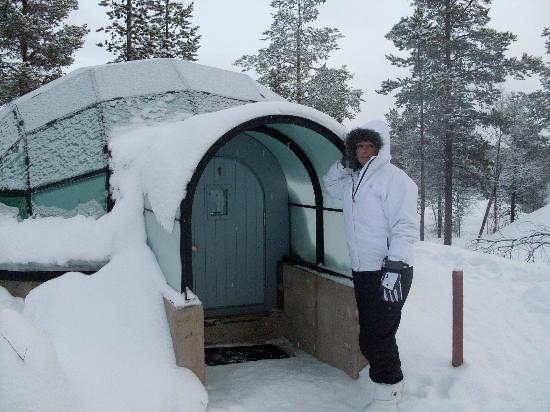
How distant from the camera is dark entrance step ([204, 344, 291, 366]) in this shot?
19.0 feet

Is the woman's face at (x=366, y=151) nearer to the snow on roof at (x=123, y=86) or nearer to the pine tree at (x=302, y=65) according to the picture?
the snow on roof at (x=123, y=86)

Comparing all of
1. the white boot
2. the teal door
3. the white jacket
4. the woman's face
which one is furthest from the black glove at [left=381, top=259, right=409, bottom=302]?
the teal door

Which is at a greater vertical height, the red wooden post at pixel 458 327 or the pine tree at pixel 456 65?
the pine tree at pixel 456 65

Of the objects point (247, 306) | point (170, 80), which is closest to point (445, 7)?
point (170, 80)

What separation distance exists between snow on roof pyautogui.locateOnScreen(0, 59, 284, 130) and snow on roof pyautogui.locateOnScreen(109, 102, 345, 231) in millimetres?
2821

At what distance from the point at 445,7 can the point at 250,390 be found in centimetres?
2489

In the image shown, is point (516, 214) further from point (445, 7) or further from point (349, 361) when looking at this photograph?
point (349, 361)

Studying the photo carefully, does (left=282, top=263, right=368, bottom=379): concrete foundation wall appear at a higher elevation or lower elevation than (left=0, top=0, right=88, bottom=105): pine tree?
lower

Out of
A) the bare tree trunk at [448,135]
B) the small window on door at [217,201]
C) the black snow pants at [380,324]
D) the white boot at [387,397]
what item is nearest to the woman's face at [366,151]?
the black snow pants at [380,324]

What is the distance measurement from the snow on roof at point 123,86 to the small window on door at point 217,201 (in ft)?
7.41

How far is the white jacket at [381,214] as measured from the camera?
3828 millimetres

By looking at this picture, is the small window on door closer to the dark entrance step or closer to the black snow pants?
the dark entrance step

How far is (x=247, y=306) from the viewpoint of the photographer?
6871 mm

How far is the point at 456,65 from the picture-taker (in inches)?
1005
